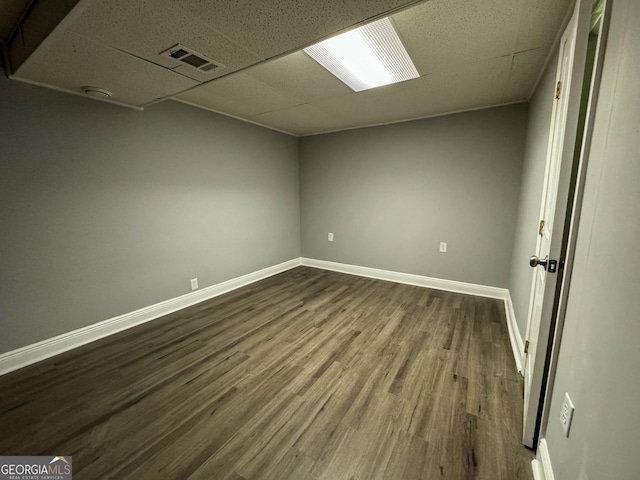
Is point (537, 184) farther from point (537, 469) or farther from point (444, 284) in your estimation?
point (444, 284)

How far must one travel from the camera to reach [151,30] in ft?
4.13

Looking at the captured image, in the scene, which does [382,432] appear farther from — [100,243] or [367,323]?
[100,243]

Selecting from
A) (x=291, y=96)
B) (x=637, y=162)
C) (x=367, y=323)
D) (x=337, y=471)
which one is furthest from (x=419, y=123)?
(x=337, y=471)

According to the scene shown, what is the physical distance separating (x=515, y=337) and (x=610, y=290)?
178 centimetres

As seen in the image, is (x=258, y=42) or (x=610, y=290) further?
(x=258, y=42)

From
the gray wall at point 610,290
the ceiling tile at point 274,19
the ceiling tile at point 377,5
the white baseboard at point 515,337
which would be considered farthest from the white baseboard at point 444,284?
the ceiling tile at point 274,19

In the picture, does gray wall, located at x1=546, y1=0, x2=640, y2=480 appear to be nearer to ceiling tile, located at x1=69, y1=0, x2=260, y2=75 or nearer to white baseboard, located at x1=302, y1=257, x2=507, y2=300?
ceiling tile, located at x1=69, y1=0, x2=260, y2=75

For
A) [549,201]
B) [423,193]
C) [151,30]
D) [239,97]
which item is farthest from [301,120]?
[549,201]

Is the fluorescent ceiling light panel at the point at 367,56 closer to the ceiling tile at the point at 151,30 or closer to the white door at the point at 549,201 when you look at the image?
the ceiling tile at the point at 151,30

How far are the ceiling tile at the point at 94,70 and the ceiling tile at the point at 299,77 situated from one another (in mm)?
590

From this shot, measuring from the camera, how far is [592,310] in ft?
2.61

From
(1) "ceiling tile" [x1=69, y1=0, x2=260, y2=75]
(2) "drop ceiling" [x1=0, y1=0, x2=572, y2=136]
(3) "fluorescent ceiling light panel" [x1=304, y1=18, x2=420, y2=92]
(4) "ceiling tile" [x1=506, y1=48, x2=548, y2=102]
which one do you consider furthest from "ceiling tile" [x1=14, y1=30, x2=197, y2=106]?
(4) "ceiling tile" [x1=506, y1=48, x2=548, y2=102]

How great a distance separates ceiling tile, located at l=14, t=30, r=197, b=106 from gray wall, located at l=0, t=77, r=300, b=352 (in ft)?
0.91

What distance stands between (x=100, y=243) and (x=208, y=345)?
130 centimetres
